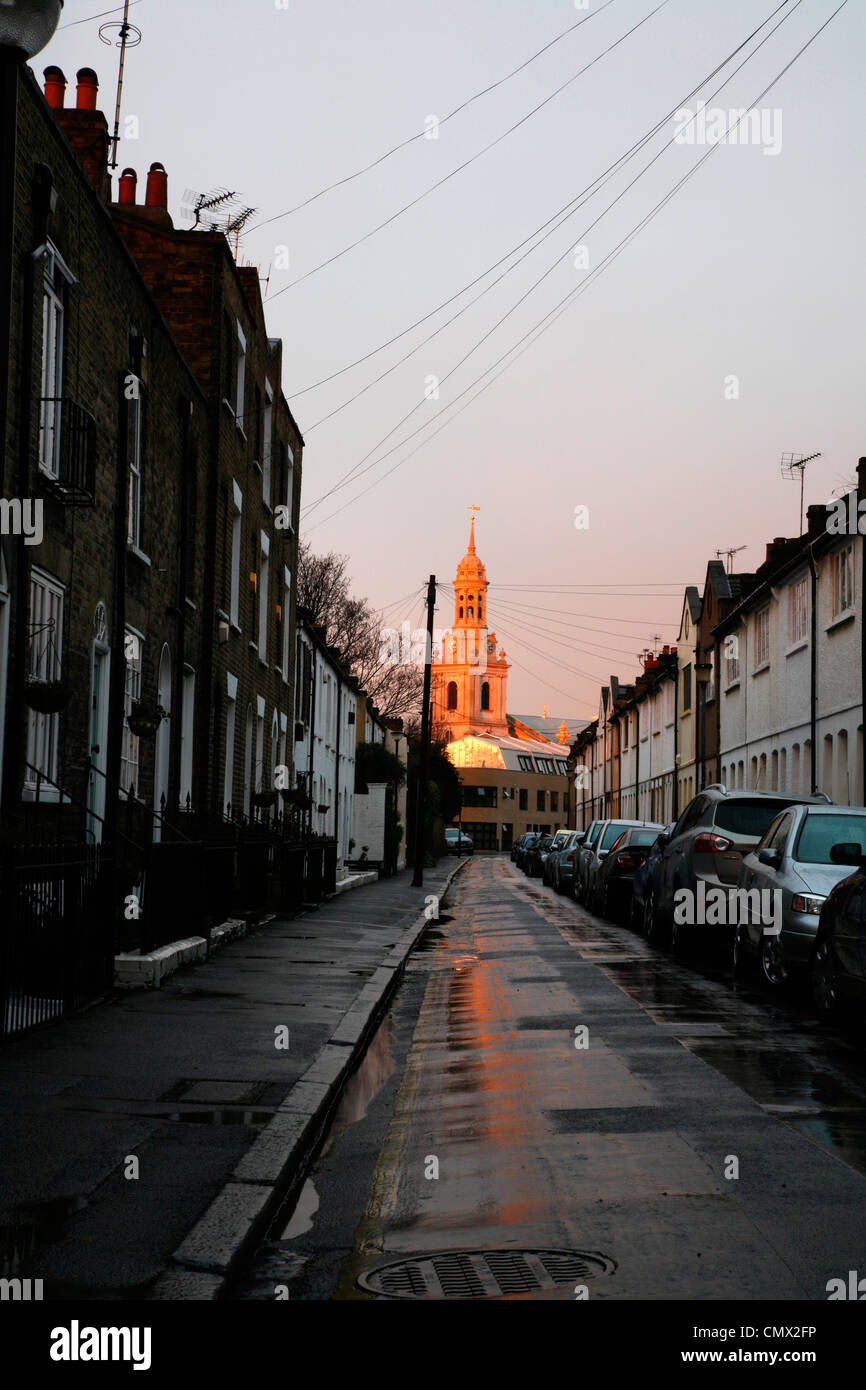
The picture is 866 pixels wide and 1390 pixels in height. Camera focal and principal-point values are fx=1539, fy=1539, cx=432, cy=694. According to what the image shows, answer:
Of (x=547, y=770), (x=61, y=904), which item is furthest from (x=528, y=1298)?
(x=547, y=770)

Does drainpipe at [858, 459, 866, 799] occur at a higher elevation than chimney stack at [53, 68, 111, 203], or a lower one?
lower

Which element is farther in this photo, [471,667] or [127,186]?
[471,667]

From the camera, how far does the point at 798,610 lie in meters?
31.6

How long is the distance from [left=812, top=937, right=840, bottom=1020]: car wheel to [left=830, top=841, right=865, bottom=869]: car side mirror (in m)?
0.62

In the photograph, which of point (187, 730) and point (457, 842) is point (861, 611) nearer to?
point (187, 730)

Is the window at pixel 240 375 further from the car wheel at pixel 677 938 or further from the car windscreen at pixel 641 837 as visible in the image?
the car wheel at pixel 677 938

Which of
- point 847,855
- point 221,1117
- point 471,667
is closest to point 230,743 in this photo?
point 847,855

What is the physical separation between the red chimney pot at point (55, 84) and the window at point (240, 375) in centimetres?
559

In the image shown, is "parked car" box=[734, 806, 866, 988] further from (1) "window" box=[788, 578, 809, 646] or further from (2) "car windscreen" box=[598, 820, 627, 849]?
(1) "window" box=[788, 578, 809, 646]

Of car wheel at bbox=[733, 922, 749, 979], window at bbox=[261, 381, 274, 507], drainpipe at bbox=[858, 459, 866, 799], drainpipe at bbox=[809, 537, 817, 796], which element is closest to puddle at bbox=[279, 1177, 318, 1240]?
car wheel at bbox=[733, 922, 749, 979]

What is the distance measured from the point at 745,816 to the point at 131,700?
6.91 m

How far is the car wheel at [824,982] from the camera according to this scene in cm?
1123

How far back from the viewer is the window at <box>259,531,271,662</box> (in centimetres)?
2734

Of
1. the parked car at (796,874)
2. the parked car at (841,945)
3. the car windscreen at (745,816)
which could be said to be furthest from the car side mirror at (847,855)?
the car windscreen at (745,816)
